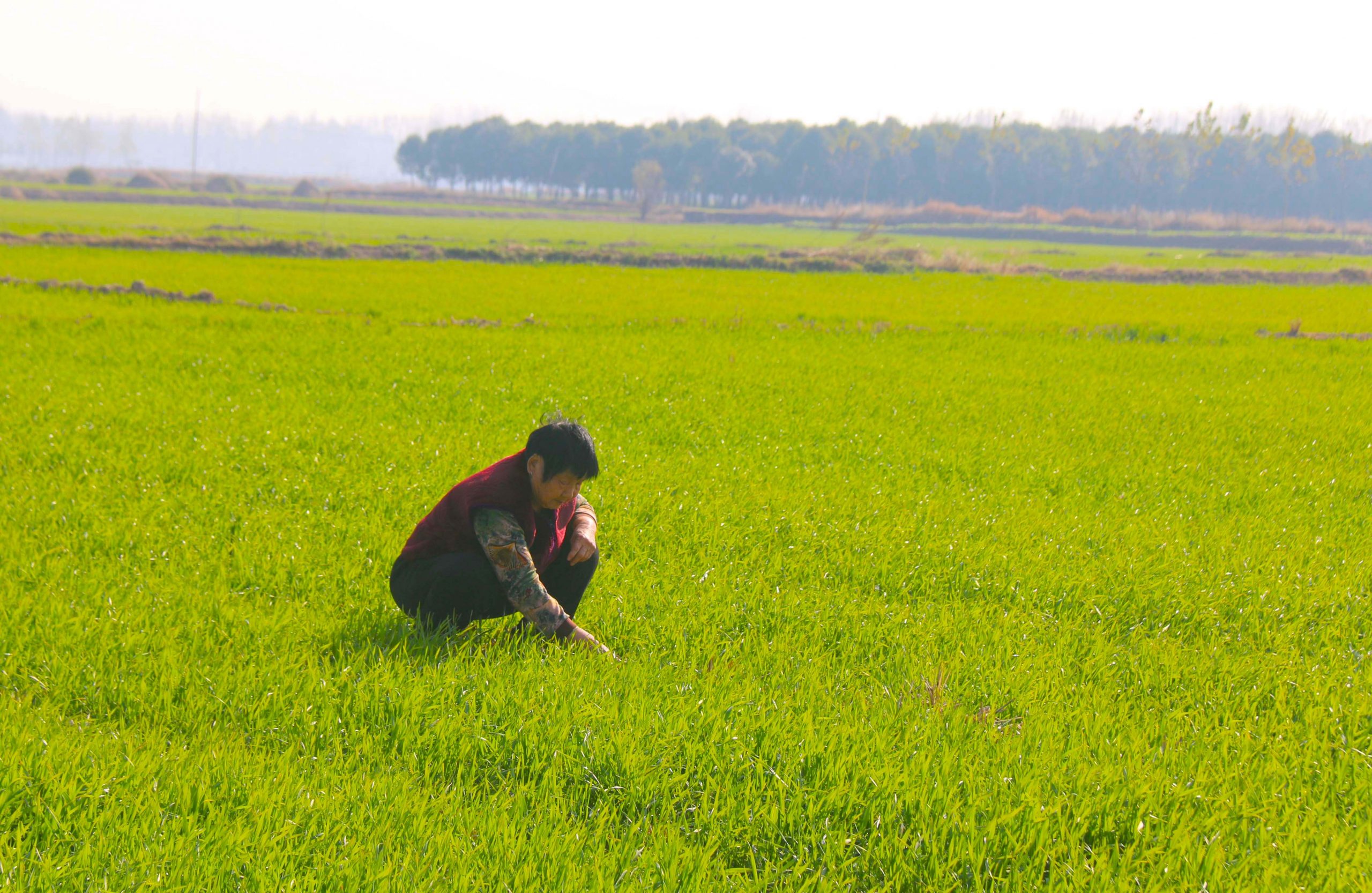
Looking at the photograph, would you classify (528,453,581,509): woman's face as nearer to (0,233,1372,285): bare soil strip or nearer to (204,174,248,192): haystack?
(0,233,1372,285): bare soil strip

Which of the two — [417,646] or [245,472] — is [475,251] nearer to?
[245,472]

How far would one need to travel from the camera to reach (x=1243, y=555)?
6160 mm

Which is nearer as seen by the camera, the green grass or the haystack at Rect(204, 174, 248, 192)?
the green grass

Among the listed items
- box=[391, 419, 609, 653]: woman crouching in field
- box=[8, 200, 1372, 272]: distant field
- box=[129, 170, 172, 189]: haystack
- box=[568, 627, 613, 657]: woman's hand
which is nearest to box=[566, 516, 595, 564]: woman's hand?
box=[391, 419, 609, 653]: woman crouching in field

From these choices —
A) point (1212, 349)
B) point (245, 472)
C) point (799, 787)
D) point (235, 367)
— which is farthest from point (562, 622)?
point (1212, 349)

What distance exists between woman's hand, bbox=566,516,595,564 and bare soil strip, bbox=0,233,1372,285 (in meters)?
30.7

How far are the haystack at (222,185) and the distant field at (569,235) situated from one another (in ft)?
110

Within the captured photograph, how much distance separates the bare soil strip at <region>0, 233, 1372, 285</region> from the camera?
3303cm

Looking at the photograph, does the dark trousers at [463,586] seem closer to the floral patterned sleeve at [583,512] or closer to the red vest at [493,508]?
the red vest at [493,508]

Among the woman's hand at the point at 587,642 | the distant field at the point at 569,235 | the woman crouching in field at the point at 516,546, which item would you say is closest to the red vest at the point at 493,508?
the woman crouching in field at the point at 516,546

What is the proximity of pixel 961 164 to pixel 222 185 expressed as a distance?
322ft

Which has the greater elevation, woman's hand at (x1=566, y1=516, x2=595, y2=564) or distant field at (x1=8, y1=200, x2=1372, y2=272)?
distant field at (x1=8, y1=200, x2=1372, y2=272)

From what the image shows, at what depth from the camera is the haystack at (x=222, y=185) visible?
11208cm

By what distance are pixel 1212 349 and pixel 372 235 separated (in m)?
41.3
